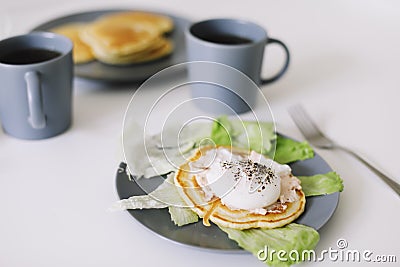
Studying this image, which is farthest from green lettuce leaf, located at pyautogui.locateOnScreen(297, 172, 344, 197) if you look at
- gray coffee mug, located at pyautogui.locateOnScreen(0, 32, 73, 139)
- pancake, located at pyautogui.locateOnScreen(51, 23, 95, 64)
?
pancake, located at pyautogui.locateOnScreen(51, 23, 95, 64)

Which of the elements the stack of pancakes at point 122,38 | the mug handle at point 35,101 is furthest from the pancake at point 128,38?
the mug handle at point 35,101

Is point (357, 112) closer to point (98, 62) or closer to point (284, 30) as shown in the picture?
point (284, 30)

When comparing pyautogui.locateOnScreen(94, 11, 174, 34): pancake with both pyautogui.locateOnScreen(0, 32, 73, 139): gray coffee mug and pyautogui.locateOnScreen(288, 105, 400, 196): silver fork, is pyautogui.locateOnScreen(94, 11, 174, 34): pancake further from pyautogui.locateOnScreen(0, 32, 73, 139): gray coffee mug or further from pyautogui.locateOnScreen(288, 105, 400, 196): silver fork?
pyautogui.locateOnScreen(288, 105, 400, 196): silver fork

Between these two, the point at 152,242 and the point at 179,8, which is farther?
the point at 179,8

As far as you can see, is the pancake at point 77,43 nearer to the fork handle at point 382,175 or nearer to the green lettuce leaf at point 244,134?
the green lettuce leaf at point 244,134

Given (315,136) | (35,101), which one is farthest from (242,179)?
(35,101)

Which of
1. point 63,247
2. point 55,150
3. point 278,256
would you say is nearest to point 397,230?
point 278,256
